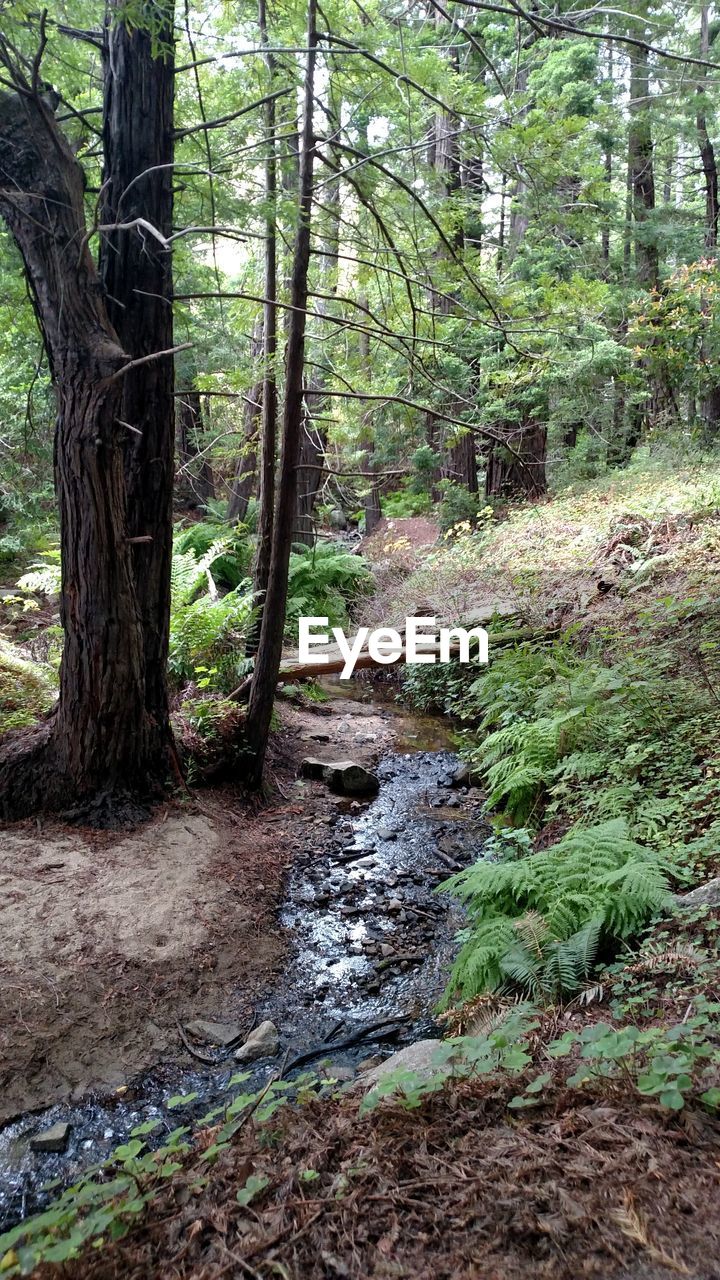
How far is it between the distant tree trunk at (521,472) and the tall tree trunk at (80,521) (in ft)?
30.9

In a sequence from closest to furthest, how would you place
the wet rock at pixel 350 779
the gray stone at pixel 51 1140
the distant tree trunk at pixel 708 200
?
the gray stone at pixel 51 1140 < the wet rock at pixel 350 779 < the distant tree trunk at pixel 708 200

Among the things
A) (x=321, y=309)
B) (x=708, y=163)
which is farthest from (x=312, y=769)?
(x=708, y=163)

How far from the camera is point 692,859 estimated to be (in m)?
3.54

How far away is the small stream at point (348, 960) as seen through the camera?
2906 mm

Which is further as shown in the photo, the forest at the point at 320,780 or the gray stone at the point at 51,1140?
the gray stone at the point at 51,1140

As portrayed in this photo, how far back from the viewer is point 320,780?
6824 millimetres

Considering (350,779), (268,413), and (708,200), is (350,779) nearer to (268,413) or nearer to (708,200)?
(268,413)

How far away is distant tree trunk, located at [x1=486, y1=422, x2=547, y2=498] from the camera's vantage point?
1316 cm

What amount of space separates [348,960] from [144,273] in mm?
4660

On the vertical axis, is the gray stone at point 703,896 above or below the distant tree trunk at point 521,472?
below

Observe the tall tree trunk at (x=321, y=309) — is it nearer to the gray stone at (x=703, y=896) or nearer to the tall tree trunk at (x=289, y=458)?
the tall tree trunk at (x=289, y=458)

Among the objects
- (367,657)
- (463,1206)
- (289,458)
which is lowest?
(463,1206)

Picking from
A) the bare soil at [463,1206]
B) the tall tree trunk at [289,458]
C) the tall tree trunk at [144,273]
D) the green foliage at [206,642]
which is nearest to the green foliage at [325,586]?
the green foliage at [206,642]

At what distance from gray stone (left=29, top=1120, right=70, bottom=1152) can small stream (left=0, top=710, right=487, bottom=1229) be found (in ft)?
0.10
